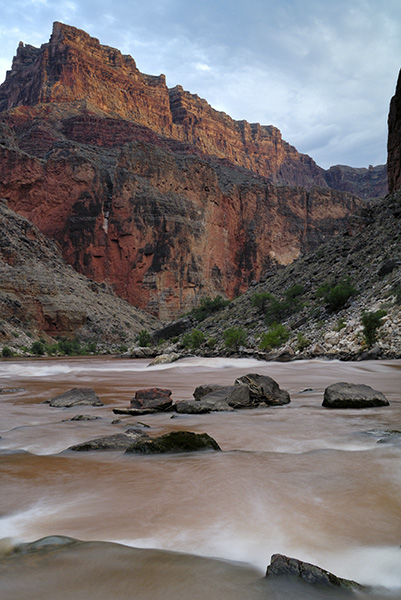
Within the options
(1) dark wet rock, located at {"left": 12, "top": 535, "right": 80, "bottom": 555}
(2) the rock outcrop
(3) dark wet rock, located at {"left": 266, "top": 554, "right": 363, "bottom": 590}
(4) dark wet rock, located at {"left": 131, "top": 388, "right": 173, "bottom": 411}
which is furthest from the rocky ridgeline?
A: (1) dark wet rock, located at {"left": 12, "top": 535, "right": 80, "bottom": 555}

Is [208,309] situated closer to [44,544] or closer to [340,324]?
[340,324]

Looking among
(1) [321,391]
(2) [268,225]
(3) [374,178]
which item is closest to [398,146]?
(1) [321,391]

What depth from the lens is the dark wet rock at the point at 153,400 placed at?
28.5 feet

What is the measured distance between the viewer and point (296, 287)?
32.0 meters

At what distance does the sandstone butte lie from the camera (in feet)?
244

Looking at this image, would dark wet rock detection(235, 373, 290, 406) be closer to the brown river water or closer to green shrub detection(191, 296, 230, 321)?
the brown river water

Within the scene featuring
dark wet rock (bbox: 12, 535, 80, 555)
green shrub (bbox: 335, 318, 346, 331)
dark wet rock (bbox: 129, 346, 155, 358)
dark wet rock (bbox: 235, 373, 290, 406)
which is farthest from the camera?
dark wet rock (bbox: 129, 346, 155, 358)

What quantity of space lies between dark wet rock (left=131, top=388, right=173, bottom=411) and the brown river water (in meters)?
2.00

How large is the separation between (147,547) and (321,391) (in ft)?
30.9

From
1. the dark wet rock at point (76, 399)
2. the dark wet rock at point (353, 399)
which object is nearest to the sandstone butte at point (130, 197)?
the dark wet rock at point (76, 399)

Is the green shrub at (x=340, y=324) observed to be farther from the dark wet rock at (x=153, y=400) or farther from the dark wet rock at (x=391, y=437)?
the dark wet rock at (x=391, y=437)

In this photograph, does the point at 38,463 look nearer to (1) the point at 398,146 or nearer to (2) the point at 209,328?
(2) the point at 209,328

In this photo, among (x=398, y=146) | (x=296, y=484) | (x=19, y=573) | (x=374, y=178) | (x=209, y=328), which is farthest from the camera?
(x=374, y=178)

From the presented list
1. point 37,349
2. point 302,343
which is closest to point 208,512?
point 302,343
